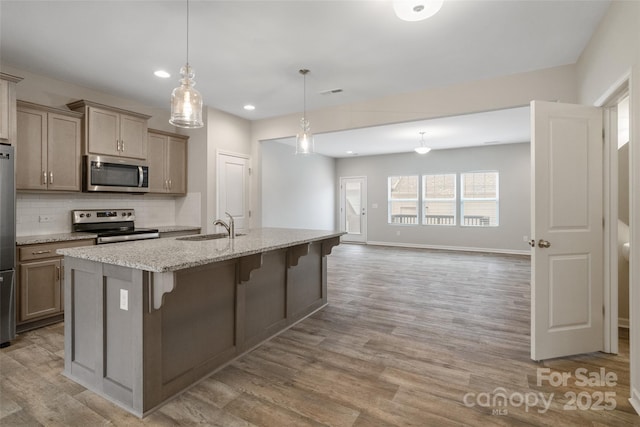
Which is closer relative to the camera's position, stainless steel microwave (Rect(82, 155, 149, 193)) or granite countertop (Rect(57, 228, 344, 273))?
granite countertop (Rect(57, 228, 344, 273))

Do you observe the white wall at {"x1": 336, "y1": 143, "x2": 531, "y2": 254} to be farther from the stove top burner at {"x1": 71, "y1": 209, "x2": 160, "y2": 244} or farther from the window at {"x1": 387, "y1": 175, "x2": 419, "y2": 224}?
the stove top burner at {"x1": 71, "y1": 209, "x2": 160, "y2": 244}

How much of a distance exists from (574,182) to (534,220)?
48cm

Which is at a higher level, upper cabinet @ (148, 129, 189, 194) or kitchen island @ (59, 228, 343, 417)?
upper cabinet @ (148, 129, 189, 194)

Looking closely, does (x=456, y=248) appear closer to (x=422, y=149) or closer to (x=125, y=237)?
(x=422, y=149)

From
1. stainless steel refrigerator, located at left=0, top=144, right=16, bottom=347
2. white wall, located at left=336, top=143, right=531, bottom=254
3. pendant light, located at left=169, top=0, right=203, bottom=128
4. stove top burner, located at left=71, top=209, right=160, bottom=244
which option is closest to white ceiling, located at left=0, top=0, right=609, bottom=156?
pendant light, located at left=169, top=0, right=203, bottom=128

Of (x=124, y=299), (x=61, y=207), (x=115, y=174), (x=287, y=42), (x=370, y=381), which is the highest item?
(x=287, y=42)

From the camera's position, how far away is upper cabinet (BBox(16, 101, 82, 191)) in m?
3.31

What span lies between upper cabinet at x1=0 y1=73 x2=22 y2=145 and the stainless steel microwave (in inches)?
33.7

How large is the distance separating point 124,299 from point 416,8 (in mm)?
2568

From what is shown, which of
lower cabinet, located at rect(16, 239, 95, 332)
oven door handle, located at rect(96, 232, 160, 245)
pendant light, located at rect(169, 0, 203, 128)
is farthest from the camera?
oven door handle, located at rect(96, 232, 160, 245)

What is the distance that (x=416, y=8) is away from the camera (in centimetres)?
204

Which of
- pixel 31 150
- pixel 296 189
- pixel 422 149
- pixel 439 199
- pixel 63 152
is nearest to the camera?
pixel 31 150

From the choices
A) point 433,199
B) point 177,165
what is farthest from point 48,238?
point 433,199

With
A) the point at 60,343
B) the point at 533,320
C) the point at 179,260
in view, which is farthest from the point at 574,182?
the point at 60,343
